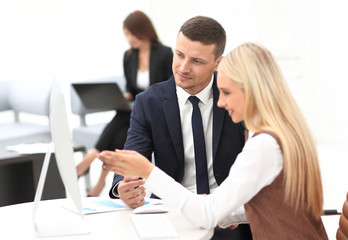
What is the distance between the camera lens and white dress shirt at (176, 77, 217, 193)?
2307 millimetres

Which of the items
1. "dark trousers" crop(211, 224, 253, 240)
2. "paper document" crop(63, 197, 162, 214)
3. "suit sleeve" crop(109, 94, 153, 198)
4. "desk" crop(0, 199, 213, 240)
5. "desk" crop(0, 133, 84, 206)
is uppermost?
"suit sleeve" crop(109, 94, 153, 198)

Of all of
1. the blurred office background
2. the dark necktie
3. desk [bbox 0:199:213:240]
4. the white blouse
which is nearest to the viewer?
the white blouse

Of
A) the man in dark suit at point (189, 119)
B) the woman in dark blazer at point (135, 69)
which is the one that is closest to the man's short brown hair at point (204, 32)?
the man in dark suit at point (189, 119)

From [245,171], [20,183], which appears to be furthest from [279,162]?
[20,183]

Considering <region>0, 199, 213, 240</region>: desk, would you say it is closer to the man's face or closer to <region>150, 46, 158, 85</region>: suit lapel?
the man's face

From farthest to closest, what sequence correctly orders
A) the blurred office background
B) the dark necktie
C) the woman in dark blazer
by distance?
the blurred office background, the woman in dark blazer, the dark necktie

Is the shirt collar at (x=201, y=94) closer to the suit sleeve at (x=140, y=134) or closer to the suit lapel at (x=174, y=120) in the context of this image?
the suit lapel at (x=174, y=120)

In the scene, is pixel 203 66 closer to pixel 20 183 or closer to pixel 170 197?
pixel 170 197

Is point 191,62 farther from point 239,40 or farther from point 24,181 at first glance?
point 239,40

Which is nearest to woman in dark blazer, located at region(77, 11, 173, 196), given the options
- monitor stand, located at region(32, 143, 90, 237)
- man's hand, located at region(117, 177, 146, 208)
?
man's hand, located at region(117, 177, 146, 208)

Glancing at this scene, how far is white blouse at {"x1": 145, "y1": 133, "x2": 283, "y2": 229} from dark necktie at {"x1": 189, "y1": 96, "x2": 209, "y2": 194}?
522 millimetres

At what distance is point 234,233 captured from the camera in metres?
2.29

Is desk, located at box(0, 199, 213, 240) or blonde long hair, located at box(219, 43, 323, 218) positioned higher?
blonde long hair, located at box(219, 43, 323, 218)

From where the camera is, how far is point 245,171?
166 cm
